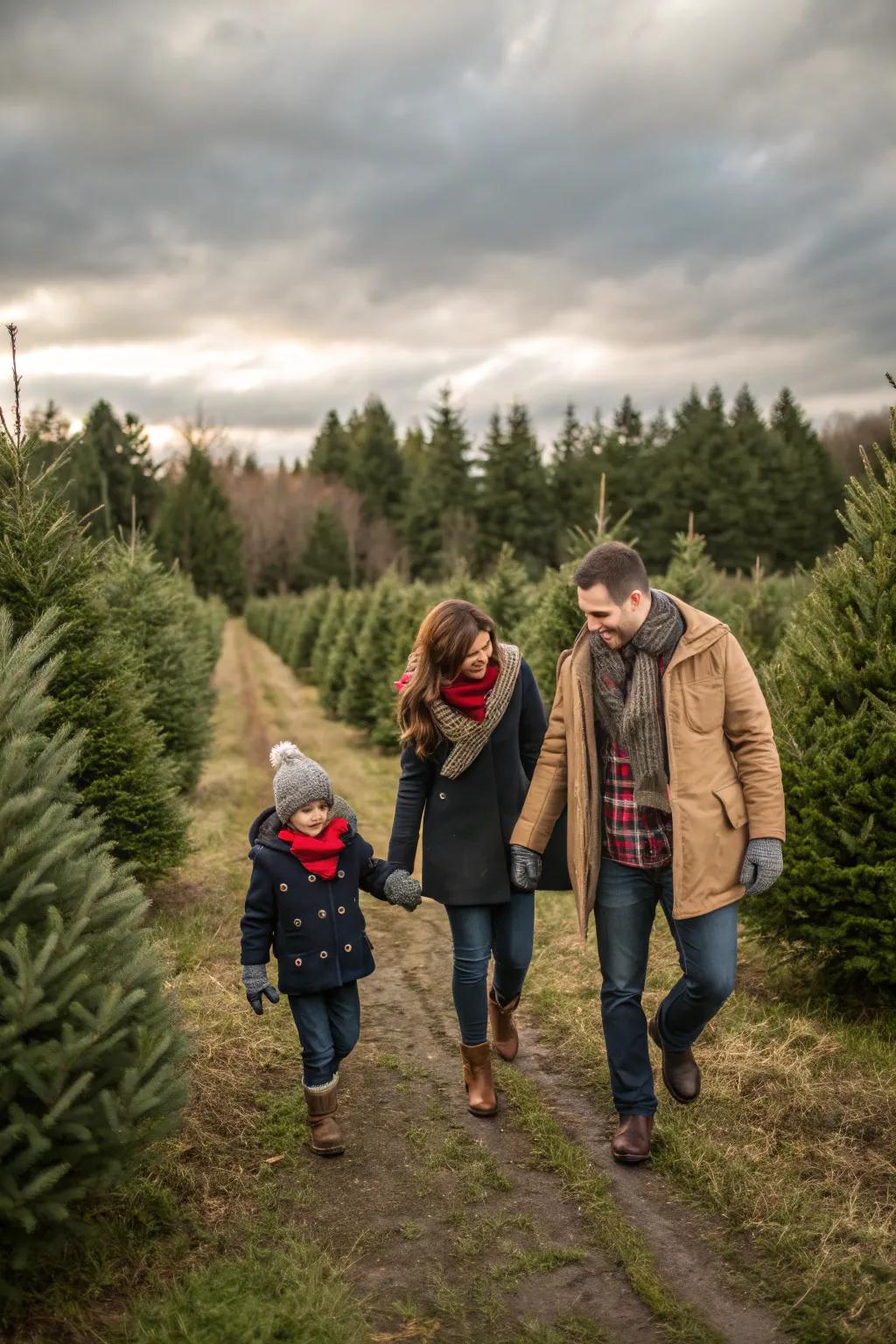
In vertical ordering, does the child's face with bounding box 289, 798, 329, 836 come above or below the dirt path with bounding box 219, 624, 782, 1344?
above

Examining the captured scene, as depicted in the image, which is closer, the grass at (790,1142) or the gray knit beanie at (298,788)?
the grass at (790,1142)

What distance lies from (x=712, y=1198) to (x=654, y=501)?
49.1 m

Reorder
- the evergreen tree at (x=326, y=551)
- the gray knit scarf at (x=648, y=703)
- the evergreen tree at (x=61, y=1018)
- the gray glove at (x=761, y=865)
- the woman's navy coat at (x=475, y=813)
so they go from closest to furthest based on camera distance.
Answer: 1. the evergreen tree at (x=61, y=1018)
2. the gray glove at (x=761, y=865)
3. the gray knit scarf at (x=648, y=703)
4. the woman's navy coat at (x=475, y=813)
5. the evergreen tree at (x=326, y=551)

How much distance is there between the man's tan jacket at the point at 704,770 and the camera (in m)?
3.87

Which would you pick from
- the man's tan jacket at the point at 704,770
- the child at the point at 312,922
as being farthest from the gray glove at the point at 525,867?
the child at the point at 312,922

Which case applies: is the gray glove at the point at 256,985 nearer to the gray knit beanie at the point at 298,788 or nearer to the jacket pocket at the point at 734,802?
the gray knit beanie at the point at 298,788

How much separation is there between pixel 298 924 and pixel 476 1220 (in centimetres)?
132

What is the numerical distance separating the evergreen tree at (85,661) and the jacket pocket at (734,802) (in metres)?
4.02

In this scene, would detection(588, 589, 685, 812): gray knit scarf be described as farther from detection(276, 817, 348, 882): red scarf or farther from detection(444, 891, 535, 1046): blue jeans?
detection(276, 817, 348, 882): red scarf

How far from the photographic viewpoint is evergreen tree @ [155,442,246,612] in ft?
182

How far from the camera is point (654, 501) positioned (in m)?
50.7

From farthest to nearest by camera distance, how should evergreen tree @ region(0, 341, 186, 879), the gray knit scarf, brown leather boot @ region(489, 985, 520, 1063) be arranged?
evergreen tree @ region(0, 341, 186, 879) → brown leather boot @ region(489, 985, 520, 1063) → the gray knit scarf

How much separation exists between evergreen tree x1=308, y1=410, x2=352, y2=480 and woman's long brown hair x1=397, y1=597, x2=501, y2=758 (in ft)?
237

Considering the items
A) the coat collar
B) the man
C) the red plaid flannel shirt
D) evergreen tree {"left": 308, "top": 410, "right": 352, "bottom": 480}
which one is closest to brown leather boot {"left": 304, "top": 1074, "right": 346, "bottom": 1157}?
the man
